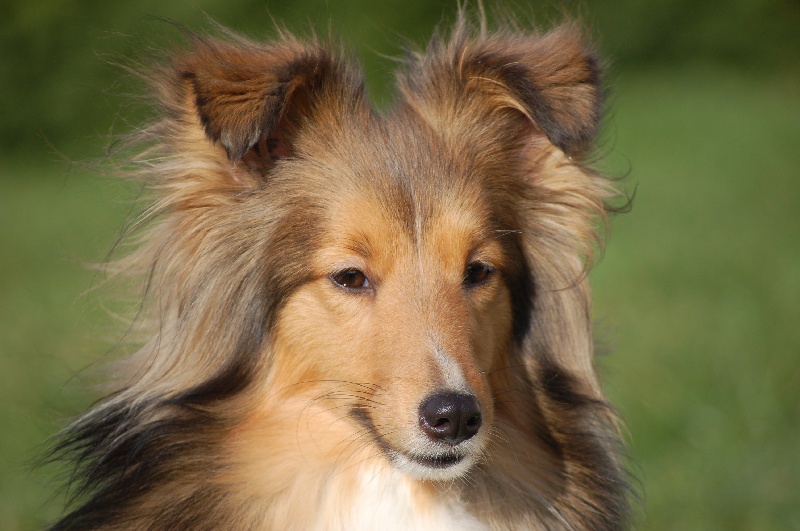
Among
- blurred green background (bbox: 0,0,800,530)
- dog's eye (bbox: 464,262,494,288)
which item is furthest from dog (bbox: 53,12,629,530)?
blurred green background (bbox: 0,0,800,530)

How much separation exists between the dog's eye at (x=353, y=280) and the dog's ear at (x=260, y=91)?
0.55 m

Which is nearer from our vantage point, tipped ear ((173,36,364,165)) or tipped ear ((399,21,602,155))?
tipped ear ((173,36,364,165))

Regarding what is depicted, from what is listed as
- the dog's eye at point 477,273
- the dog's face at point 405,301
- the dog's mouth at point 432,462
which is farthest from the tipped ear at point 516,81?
the dog's mouth at point 432,462

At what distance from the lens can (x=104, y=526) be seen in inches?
144

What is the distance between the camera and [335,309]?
11.9ft

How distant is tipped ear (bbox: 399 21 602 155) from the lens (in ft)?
12.1

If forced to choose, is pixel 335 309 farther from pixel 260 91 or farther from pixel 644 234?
pixel 644 234

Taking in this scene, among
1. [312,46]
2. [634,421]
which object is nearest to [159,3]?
[634,421]

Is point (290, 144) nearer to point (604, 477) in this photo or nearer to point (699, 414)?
point (604, 477)

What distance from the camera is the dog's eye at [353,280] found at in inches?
143

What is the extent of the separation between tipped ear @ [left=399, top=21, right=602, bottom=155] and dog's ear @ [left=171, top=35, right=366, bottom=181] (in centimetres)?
34

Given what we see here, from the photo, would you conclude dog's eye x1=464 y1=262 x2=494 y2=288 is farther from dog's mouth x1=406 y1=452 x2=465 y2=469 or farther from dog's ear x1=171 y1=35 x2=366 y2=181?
dog's ear x1=171 y1=35 x2=366 y2=181

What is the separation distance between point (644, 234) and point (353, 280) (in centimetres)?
1039

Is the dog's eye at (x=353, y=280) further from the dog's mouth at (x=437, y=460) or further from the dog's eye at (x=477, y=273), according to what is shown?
the dog's mouth at (x=437, y=460)
